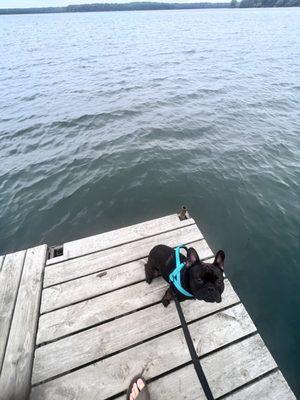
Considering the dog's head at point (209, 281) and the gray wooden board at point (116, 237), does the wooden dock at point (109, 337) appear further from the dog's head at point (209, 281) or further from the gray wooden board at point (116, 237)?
the dog's head at point (209, 281)

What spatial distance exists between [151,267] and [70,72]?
20.2 metres

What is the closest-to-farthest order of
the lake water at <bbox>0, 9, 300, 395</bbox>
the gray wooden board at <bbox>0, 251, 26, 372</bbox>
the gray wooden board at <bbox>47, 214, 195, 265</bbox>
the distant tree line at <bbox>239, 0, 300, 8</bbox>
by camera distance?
1. the gray wooden board at <bbox>0, 251, 26, 372</bbox>
2. the gray wooden board at <bbox>47, 214, 195, 265</bbox>
3. the lake water at <bbox>0, 9, 300, 395</bbox>
4. the distant tree line at <bbox>239, 0, 300, 8</bbox>

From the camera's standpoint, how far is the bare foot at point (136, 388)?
2805 mm

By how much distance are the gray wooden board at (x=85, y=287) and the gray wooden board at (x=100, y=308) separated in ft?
0.33

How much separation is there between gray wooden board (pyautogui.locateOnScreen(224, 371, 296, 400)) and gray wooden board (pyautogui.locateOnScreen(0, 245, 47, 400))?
8.35 feet

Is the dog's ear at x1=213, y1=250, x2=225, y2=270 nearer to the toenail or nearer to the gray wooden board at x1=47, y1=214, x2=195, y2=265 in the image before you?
the toenail

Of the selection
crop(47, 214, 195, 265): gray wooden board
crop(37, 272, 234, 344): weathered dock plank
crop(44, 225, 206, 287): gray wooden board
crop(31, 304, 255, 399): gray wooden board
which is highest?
crop(47, 214, 195, 265): gray wooden board

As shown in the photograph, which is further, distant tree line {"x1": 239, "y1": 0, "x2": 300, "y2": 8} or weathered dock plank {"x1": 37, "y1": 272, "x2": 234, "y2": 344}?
distant tree line {"x1": 239, "y1": 0, "x2": 300, "y2": 8}

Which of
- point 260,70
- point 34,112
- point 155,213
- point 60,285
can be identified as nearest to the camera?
point 60,285

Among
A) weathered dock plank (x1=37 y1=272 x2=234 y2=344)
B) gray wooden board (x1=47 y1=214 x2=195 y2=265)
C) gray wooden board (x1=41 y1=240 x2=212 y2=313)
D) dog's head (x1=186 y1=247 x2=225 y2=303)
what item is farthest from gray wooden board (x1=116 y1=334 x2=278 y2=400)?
gray wooden board (x1=47 y1=214 x2=195 y2=265)

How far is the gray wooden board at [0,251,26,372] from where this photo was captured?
3.40 meters

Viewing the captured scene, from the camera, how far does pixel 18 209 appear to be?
23.4 feet

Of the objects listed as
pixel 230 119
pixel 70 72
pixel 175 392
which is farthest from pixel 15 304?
pixel 70 72

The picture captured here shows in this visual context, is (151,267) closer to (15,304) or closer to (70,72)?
(15,304)
